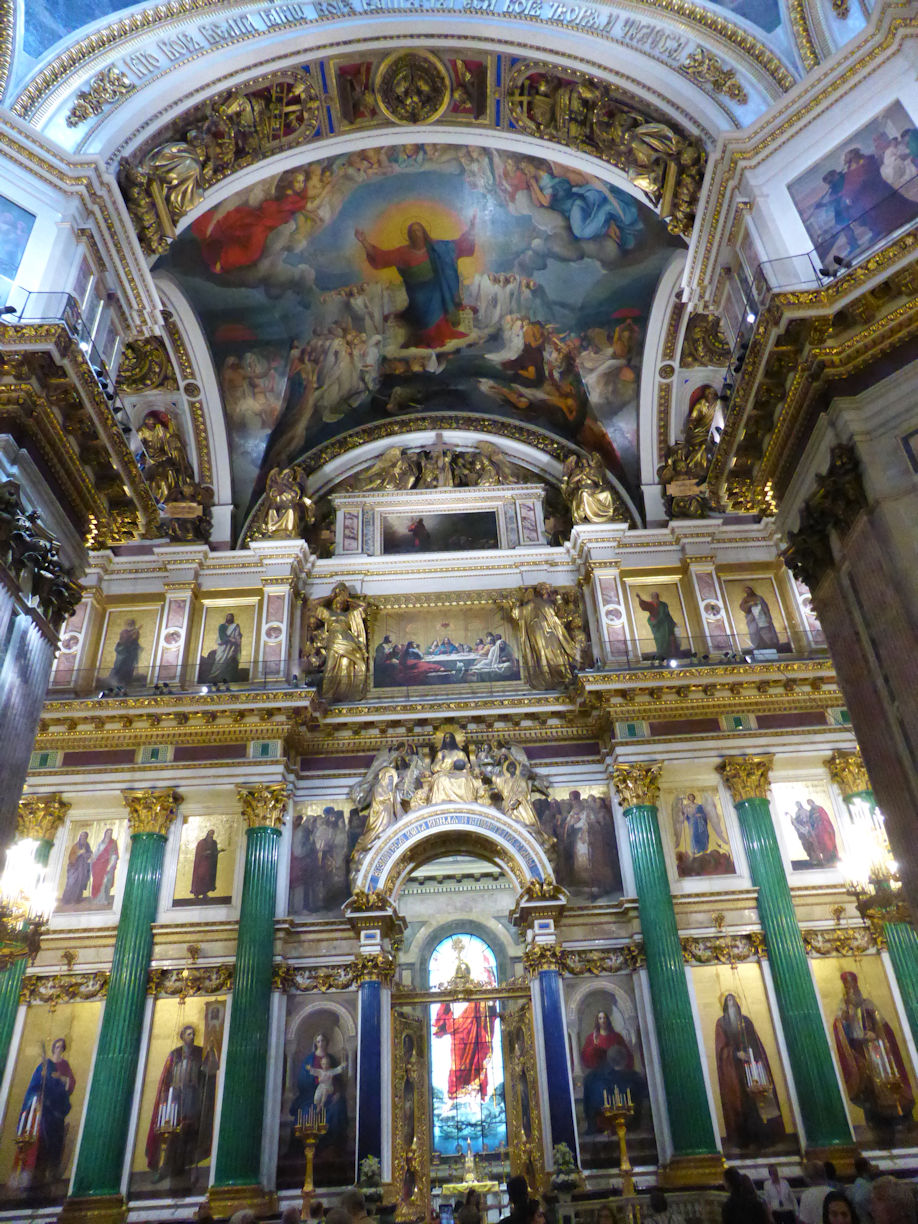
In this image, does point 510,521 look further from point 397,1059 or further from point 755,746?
point 397,1059

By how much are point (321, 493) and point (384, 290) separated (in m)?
4.38

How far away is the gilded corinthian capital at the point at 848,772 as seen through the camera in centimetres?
1488

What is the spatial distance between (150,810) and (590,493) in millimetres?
9755

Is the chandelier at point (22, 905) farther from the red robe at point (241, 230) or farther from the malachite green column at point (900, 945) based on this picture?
the malachite green column at point (900, 945)

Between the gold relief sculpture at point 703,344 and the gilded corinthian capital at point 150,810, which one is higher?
the gold relief sculpture at point 703,344

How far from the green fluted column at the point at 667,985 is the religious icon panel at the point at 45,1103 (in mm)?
8149

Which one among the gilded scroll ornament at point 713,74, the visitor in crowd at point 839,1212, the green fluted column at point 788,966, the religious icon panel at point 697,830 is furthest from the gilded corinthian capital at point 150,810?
the gilded scroll ornament at point 713,74

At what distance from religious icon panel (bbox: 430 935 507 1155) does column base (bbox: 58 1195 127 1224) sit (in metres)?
7.63

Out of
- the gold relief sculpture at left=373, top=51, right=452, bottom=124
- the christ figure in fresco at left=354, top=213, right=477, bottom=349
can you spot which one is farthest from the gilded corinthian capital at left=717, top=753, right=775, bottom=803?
the gold relief sculpture at left=373, top=51, right=452, bottom=124

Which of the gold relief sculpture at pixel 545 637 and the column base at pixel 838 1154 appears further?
the gold relief sculpture at pixel 545 637

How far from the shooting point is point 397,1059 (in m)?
14.1

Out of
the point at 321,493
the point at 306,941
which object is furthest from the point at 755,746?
the point at 321,493

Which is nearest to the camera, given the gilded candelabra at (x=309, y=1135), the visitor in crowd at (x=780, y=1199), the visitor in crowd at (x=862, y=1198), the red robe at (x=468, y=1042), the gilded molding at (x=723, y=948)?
the visitor in crowd at (x=862, y=1198)

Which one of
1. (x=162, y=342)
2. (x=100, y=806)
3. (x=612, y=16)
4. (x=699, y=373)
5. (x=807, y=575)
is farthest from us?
(x=699, y=373)
